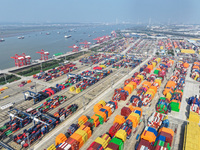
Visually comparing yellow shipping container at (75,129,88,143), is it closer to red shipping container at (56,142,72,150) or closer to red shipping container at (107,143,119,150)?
red shipping container at (56,142,72,150)

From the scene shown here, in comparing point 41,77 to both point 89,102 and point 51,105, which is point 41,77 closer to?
point 51,105

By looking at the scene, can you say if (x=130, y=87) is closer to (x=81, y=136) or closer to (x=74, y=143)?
(x=81, y=136)

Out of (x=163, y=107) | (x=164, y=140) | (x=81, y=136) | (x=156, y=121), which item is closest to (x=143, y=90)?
(x=163, y=107)

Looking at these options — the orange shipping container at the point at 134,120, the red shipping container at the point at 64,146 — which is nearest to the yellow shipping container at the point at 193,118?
the orange shipping container at the point at 134,120

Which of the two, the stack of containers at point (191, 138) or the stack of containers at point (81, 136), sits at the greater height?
the stack of containers at point (191, 138)

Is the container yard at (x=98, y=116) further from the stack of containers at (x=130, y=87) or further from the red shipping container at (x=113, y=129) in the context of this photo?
the stack of containers at (x=130, y=87)

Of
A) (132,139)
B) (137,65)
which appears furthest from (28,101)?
(137,65)

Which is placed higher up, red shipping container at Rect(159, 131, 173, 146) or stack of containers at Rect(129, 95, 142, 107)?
red shipping container at Rect(159, 131, 173, 146)

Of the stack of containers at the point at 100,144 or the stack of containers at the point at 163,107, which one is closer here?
the stack of containers at the point at 100,144

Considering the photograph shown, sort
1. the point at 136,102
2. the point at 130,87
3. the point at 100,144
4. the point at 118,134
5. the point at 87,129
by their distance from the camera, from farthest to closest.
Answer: the point at 130,87, the point at 136,102, the point at 87,129, the point at 118,134, the point at 100,144

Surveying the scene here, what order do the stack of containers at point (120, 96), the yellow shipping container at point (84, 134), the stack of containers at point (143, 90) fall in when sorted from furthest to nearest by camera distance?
the stack of containers at point (143, 90)
the stack of containers at point (120, 96)
the yellow shipping container at point (84, 134)

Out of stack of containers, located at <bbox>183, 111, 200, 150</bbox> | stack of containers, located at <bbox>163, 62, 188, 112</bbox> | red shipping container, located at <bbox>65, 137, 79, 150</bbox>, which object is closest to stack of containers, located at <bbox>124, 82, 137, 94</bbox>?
stack of containers, located at <bbox>163, 62, 188, 112</bbox>

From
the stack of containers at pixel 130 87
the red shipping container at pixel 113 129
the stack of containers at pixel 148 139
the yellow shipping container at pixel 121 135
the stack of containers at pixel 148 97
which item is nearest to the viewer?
the stack of containers at pixel 148 139
